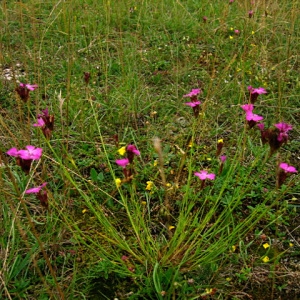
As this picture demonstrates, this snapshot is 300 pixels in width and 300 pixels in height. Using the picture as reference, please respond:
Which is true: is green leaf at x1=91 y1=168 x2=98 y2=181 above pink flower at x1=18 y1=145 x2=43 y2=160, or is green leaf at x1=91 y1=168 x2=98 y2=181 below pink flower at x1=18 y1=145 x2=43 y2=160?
below

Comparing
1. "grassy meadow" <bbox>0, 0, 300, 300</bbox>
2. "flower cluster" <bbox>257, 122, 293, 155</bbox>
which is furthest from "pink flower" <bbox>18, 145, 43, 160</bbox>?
"flower cluster" <bbox>257, 122, 293, 155</bbox>

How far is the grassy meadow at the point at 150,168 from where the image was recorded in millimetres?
1337

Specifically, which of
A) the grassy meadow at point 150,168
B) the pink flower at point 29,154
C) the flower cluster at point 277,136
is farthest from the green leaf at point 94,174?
the flower cluster at point 277,136

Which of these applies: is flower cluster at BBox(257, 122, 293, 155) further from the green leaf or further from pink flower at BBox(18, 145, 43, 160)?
the green leaf

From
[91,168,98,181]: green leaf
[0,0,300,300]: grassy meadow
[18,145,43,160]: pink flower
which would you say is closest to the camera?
[18,145,43,160]: pink flower

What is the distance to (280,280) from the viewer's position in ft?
4.66

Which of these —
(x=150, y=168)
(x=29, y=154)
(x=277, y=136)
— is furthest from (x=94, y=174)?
(x=277, y=136)

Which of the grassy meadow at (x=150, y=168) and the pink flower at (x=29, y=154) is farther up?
the pink flower at (x=29, y=154)

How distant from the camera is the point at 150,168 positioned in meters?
1.84

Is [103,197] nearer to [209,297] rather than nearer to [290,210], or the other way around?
[209,297]

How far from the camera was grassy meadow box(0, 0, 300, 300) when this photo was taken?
4.39 feet

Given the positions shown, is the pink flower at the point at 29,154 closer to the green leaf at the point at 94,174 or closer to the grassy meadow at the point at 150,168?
the grassy meadow at the point at 150,168

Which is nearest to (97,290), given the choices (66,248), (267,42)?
(66,248)

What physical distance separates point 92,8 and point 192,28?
2.99 feet
